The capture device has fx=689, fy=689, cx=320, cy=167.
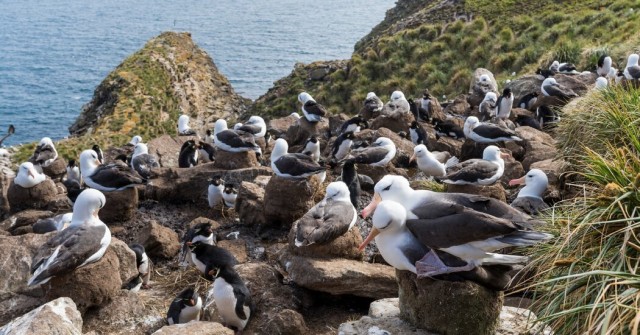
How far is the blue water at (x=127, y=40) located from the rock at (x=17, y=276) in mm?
45503

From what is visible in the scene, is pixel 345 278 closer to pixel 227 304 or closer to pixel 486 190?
pixel 227 304

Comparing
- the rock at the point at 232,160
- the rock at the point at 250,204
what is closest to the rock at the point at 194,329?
Answer: the rock at the point at 250,204

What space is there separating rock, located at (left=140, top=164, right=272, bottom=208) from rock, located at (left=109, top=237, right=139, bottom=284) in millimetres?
4731

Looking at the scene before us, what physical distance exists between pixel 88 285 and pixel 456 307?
4844mm

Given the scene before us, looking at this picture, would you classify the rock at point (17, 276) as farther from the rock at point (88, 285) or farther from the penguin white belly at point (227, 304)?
the penguin white belly at point (227, 304)

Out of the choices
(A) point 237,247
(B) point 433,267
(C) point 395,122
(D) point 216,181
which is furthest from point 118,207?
(B) point 433,267

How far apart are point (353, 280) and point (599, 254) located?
391cm

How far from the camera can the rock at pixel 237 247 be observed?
11.6 m

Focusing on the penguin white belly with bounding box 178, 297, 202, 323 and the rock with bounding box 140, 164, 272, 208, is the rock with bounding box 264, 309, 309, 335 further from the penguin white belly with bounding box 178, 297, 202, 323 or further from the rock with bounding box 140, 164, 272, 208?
the rock with bounding box 140, 164, 272, 208

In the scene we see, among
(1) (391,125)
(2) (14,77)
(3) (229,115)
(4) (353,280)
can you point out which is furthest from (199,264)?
(2) (14,77)

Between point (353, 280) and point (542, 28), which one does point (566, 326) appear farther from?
point (542, 28)

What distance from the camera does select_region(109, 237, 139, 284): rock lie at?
33.0 ft

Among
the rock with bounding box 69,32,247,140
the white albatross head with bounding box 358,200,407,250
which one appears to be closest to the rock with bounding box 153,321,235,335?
the white albatross head with bounding box 358,200,407,250

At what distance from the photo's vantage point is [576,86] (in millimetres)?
A: 20250
